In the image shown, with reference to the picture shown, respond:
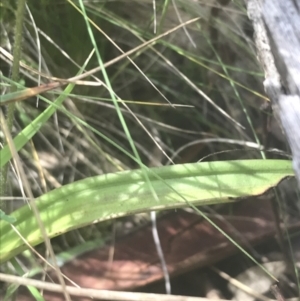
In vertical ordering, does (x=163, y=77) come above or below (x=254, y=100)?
above

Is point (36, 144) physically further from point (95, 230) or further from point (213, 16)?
point (213, 16)

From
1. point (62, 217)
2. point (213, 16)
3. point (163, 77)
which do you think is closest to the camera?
point (62, 217)

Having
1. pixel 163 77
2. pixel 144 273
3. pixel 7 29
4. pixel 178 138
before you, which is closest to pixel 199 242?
pixel 144 273

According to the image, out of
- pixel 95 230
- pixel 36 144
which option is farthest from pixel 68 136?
pixel 95 230

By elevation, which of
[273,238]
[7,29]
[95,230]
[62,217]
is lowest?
[273,238]

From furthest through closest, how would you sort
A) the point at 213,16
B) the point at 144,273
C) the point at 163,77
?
the point at 163,77
the point at 213,16
the point at 144,273

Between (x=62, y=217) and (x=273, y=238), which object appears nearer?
(x=62, y=217)

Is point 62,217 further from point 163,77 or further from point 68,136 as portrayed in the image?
point 163,77
